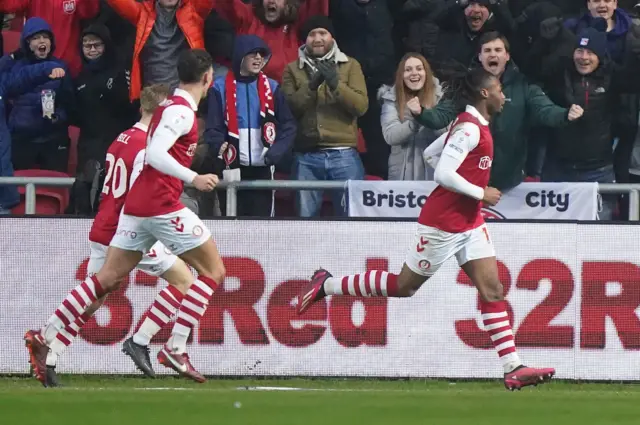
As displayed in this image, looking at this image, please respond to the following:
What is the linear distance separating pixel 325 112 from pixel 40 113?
2.73 meters

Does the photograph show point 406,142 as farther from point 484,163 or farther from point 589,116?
point 484,163

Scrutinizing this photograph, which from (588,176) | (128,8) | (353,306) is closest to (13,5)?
(128,8)

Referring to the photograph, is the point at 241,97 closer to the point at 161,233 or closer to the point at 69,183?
the point at 69,183

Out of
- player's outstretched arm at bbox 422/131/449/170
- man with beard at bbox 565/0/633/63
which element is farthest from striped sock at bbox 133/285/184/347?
man with beard at bbox 565/0/633/63

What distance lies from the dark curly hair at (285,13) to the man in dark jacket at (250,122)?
2.29 ft

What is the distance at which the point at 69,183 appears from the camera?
1151cm

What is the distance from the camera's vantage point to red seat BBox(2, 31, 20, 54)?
13.7 m

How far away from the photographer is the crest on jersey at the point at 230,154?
1200 cm

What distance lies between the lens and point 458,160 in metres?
9.52

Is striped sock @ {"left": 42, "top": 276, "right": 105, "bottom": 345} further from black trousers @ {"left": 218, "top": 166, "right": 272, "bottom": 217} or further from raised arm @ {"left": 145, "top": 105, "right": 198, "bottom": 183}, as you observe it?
black trousers @ {"left": 218, "top": 166, "right": 272, "bottom": 217}

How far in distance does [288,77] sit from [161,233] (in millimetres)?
3163

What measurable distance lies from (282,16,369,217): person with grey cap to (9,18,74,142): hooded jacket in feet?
7.05

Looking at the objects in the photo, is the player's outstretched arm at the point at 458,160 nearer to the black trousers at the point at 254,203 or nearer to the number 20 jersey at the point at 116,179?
the number 20 jersey at the point at 116,179

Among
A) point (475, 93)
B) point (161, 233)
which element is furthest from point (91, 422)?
point (475, 93)
